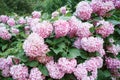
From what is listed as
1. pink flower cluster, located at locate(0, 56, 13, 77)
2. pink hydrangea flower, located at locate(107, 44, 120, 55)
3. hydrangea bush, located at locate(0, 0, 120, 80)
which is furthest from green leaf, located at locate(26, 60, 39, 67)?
pink hydrangea flower, located at locate(107, 44, 120, 55)

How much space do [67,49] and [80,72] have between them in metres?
0.21

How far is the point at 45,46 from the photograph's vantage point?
2334 mm

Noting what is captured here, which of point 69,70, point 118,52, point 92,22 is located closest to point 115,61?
point 118,52

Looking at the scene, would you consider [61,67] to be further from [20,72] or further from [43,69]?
[20,72]

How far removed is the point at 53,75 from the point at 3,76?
57 cm

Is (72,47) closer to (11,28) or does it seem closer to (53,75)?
(53,75)

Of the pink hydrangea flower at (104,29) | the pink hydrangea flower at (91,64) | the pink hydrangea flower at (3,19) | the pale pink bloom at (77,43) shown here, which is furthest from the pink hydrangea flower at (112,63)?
the pink hydrangea flower at (3,19)

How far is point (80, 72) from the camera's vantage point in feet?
7.89

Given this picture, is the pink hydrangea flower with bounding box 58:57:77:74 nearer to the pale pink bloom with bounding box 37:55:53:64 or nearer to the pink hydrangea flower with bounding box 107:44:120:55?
the pale pink bloom with bounding box 37:55:53:64

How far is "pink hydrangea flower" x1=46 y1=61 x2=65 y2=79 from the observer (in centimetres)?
235

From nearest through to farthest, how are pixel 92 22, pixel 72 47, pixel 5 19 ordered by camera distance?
pixel 72 47, pixel 92 22, pixel 5 19

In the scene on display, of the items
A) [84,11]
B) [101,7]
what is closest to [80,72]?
[84,11]

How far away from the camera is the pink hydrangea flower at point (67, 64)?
7.73ft

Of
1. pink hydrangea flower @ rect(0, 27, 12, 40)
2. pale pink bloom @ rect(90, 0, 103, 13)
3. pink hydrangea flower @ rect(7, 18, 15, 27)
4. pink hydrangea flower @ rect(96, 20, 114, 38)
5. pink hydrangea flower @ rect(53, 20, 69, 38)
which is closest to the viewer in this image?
pink hydrangea flower @ rect(53, 20, 69, 38)
